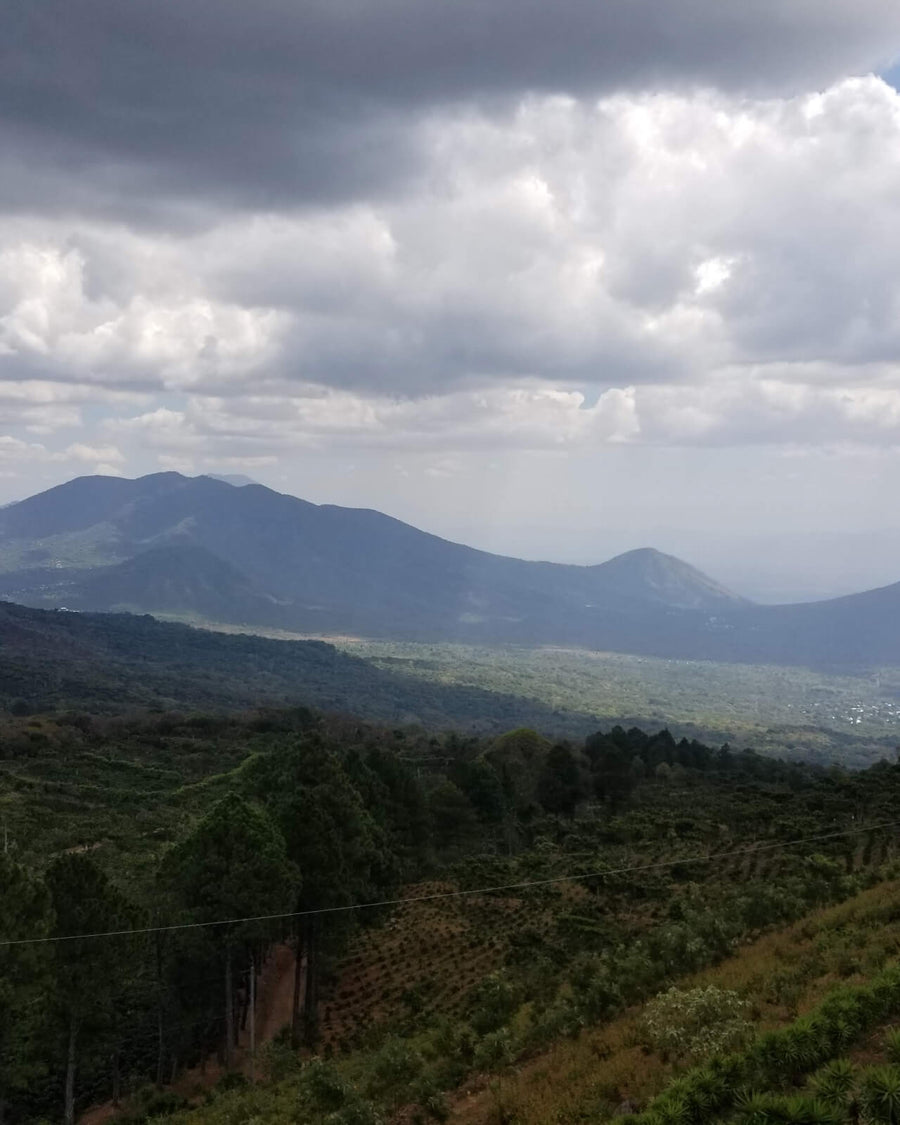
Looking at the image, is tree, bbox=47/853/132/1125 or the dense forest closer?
the dense forest

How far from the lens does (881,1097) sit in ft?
24.3

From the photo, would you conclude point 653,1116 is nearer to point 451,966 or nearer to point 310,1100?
point 310,1100

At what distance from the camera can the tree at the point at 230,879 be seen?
2003cm

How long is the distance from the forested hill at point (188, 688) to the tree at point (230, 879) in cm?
8577

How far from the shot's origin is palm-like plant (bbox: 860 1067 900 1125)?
23.8 ft

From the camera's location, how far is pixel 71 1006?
17.9 meters

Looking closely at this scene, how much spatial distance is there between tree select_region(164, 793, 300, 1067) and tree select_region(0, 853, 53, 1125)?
11.2 feet

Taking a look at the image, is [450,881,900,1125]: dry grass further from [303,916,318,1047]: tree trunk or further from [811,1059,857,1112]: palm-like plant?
[303,916,318,1047]: tree trunk

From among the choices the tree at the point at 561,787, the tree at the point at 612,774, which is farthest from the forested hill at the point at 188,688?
the tree at the point at 612,774

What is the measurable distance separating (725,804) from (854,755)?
125 m

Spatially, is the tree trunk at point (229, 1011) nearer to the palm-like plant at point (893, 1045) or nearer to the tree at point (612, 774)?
the palm-like plant at point (893, 1045)

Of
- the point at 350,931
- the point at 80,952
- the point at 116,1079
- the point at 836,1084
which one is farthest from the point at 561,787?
the point at 836,1084

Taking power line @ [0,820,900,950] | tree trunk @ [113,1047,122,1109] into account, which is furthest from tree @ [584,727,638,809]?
tree trunk @ [113,1047,122,1109]

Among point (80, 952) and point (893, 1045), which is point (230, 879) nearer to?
point (80, 952)
